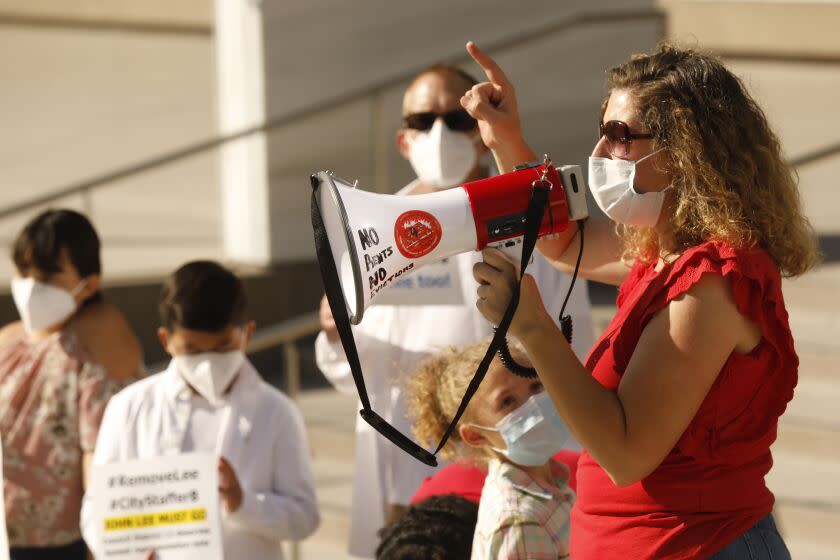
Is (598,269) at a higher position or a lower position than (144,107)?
lower

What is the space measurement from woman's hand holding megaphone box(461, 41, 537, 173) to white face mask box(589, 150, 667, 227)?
0.43 meters

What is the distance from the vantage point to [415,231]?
2.34m

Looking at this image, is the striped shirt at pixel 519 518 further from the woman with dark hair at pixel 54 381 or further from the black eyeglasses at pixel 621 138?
the woman with dark hair at pixel 54 381

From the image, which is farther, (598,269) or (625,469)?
(598,269)

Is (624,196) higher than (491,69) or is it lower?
lower

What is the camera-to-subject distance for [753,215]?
2.38m

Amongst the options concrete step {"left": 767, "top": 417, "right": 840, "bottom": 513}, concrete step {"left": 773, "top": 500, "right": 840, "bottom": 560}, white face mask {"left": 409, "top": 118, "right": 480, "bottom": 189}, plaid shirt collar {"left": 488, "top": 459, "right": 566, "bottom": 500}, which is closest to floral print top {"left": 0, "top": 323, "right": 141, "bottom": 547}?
white face mask {"left": 409, "top": 118, "right": 480, "bottom": 189}

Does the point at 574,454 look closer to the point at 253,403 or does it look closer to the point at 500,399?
the point at 500,399

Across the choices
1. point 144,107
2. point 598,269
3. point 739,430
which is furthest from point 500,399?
point 144,107

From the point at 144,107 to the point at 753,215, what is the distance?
1103cm

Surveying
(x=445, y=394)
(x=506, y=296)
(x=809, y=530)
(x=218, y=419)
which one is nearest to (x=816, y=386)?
(x=809, y=530)

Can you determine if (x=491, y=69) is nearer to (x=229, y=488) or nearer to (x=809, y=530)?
(x=229, y=488)

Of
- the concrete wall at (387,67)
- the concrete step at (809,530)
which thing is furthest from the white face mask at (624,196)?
the concrete wall at (387,67)

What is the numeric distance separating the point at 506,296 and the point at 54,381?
6.85 ft
